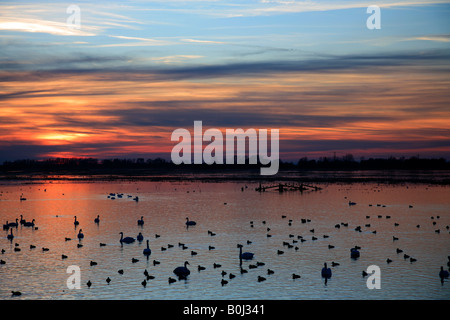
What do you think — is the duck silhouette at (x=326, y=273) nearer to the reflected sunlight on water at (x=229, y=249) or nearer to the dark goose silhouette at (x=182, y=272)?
the reflected sunlight on water at (x=229, y=249)

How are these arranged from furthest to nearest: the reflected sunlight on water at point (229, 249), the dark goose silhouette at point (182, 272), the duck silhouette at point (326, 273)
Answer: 1. the dark goose silhouette at point (182, 272)
2. the duck silhouette at point (326, 273)
3. the reflected sunlight on water at point (229, 249)

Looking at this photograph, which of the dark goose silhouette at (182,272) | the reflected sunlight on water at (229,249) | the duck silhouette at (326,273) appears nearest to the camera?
the reflected sunlight on water at (229,249)

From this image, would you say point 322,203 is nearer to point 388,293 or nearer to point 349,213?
point 349,213

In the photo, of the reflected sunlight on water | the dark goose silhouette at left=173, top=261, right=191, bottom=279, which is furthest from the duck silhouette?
the dark goose silhouette at left=173, top=261, right=191, bottom=279

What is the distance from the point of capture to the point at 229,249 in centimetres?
3606

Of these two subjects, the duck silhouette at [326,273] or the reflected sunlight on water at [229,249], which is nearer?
the reflected sunlight on water at [229,249]

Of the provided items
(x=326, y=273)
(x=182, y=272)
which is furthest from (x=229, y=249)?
(x=326, y=273)

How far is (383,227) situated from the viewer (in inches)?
1875

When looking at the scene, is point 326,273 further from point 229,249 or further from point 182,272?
point 229,249

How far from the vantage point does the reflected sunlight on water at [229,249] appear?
26.0 metres

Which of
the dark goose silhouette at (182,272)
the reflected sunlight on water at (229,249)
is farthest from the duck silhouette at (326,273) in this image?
the dark goose silhouette at (182,272)

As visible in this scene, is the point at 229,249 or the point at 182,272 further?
the point at 229,249
